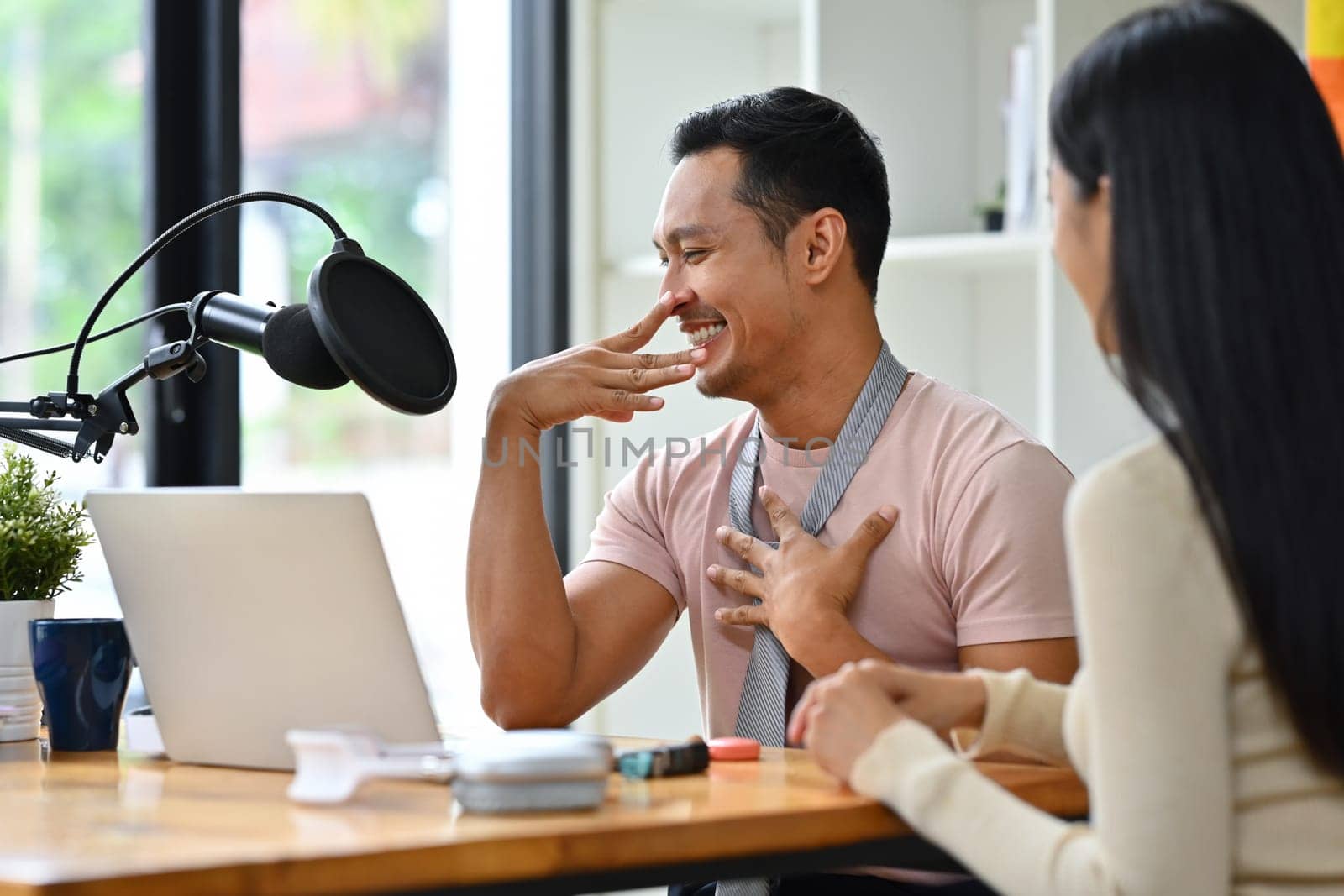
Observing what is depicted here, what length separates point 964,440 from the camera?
1719 mm

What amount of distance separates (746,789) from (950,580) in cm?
54

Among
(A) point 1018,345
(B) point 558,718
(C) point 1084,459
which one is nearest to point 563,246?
(A) point 1018,345

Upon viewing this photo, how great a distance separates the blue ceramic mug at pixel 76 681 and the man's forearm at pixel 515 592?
1.55ft

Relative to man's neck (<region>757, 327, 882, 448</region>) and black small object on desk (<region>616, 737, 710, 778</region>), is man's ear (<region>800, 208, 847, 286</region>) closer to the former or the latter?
man's neck (<region>757, 327, 882, 448</region>)

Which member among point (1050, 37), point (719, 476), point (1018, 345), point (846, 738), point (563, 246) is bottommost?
point (846, 738)

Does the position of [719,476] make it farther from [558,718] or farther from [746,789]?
[746,789]

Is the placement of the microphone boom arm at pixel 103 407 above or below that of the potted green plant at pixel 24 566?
above

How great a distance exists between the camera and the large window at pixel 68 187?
249cm

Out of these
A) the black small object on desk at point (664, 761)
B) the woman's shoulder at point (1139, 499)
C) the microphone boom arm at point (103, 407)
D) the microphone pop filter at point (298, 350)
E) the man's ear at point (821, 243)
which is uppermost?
the man's ear at point (821, 243)

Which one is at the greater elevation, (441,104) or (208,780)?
(441,104)

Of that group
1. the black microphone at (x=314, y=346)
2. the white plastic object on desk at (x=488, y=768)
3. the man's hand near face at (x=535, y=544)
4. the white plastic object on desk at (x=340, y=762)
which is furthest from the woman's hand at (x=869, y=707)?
the man's hand near face at (x=535, y=544)

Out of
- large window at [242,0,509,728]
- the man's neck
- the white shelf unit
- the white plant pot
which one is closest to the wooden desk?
the white plant pot

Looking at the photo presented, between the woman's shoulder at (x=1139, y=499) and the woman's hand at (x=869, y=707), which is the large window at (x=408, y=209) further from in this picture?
the woman's shoulder at (x=1139, y=499)

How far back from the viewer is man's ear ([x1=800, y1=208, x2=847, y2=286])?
1.95m
